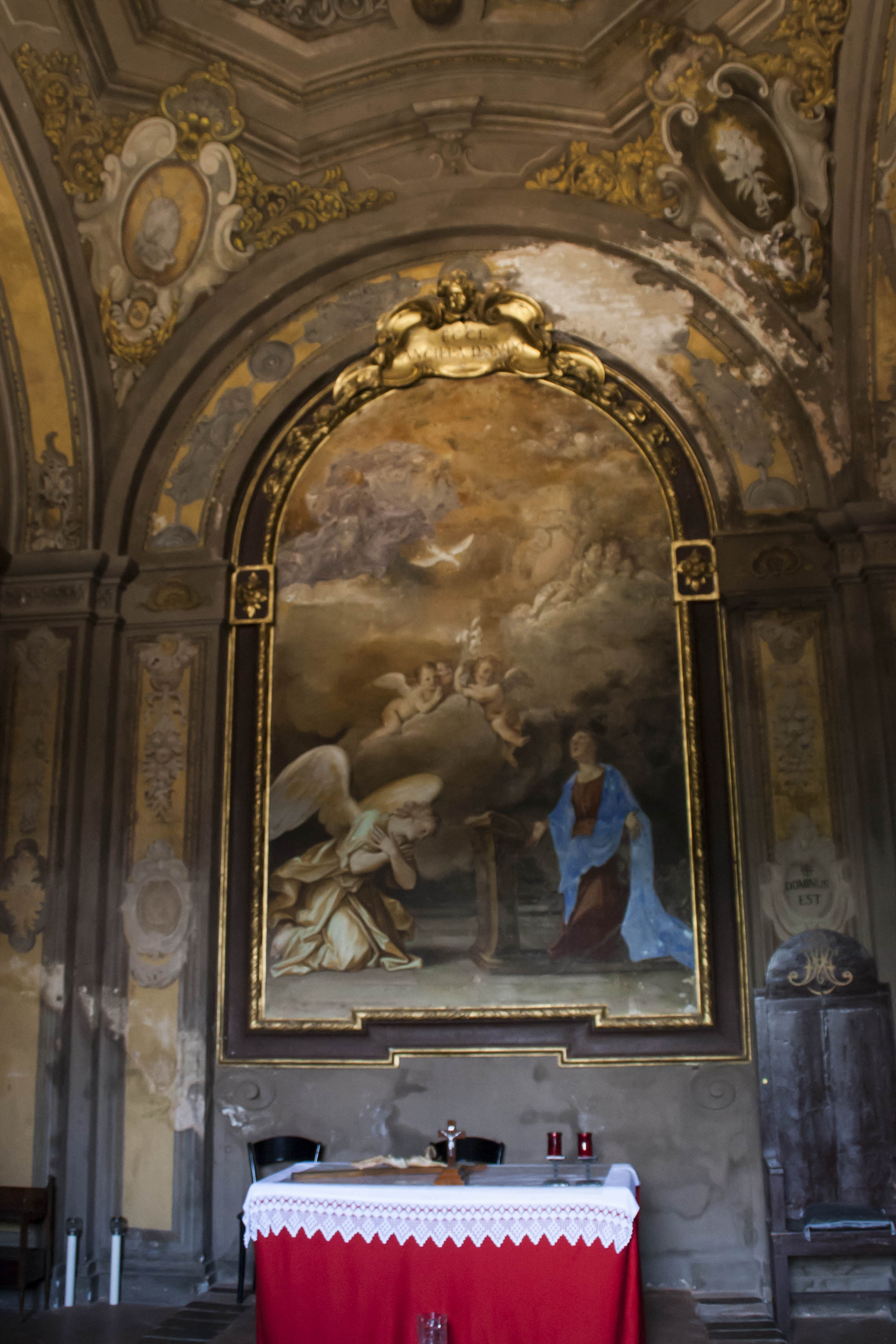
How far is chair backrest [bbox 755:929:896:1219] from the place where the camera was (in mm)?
6734

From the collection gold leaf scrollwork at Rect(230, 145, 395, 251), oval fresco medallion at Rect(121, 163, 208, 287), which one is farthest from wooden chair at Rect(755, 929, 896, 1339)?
oval fresco medallion at Rect(121, 163, 208, 287)

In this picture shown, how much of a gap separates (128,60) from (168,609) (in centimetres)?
372

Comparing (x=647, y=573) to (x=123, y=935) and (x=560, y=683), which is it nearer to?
(x=560, y=683)

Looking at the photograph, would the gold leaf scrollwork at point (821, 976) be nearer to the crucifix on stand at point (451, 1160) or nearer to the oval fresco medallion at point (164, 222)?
the crucifix on stand at point (451, 1160)

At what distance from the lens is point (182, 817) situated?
7992 millimetres

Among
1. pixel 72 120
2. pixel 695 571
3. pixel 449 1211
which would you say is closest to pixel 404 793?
pixel 695 571

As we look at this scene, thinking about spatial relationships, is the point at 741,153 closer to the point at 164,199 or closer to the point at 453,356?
the point at 453,356

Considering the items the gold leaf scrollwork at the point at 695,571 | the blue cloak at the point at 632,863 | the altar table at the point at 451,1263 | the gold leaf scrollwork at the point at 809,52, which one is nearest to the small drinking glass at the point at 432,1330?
the altar table at the point at 451,1263

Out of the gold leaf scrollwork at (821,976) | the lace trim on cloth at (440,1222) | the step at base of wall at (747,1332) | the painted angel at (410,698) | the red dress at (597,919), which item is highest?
the painted angel at (410,698)

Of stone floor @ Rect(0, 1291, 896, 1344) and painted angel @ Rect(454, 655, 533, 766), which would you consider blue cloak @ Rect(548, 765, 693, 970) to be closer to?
painted angel @ Rect(454, 655, 533, 766)

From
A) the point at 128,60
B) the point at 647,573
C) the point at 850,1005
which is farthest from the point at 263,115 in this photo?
the point at 850,1005

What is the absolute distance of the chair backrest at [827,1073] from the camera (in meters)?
6.73

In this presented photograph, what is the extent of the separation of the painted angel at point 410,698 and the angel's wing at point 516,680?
0.43 m

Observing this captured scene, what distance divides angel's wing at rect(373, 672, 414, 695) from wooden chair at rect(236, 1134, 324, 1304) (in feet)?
9.71
